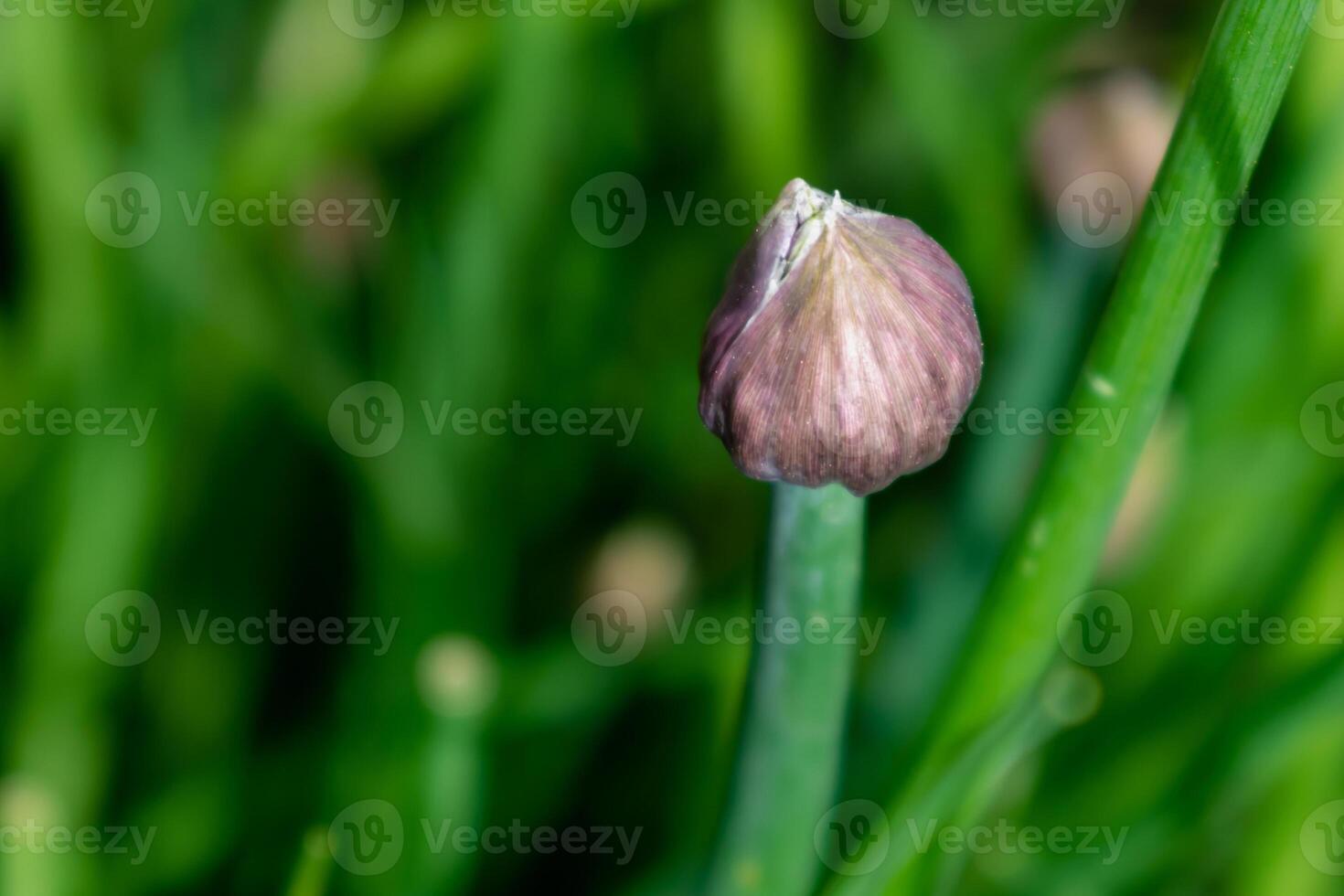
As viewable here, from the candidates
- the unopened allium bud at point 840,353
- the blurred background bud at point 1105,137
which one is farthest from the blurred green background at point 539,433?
the unopened allium bud at point 840,353

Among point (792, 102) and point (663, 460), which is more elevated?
point (792, 102)

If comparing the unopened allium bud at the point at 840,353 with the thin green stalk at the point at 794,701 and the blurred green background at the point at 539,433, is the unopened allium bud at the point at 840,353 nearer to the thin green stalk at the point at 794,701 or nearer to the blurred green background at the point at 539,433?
the thin green stalk at the point at 794,701

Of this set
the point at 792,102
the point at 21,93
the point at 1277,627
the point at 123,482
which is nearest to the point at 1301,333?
the point at 1277,627

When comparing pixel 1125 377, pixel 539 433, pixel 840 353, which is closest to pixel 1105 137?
pixel 539 433

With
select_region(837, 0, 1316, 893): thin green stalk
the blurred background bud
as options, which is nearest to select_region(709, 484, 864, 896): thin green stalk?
select_region(837, 0, 1316, 893): thin green stalk

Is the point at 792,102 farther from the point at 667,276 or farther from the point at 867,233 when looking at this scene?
the point at 867,233

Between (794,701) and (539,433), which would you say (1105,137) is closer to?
(539,433)
